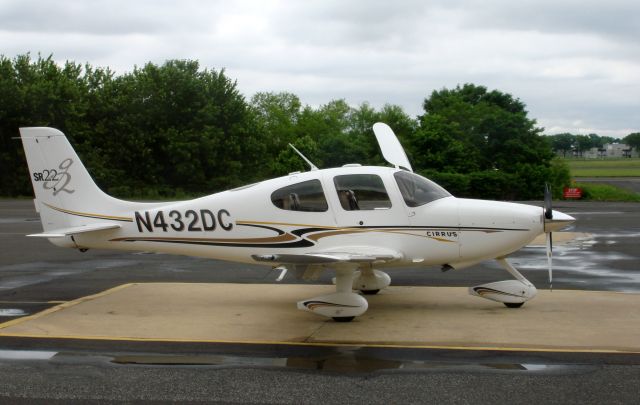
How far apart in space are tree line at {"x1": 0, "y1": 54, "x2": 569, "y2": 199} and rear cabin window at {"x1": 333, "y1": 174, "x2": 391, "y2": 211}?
3174cm

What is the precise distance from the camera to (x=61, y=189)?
35.7 ft

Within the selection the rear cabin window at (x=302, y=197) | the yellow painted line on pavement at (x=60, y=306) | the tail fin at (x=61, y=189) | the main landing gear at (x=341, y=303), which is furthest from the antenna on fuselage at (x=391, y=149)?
the yellow painted line on pavement at (x=60, y=306)

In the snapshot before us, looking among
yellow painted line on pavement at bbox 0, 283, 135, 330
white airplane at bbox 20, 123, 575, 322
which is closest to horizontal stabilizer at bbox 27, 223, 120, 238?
white airplane at bbox 20, 123, 575, 322

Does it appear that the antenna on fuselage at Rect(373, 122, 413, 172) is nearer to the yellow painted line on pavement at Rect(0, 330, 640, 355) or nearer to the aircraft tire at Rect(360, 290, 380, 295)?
the aircraft tire at Rect(360, 290, 380, 295)

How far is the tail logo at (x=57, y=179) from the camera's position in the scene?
10.9 meters

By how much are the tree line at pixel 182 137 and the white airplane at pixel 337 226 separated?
31.7 metres

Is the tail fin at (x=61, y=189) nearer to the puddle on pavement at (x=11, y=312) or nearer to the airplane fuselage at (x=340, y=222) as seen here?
the airplane fuselage at (x=340, y=222)

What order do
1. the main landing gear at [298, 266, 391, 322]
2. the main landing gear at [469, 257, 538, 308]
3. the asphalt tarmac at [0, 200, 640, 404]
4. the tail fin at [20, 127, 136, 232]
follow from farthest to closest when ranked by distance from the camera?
the tail fin at [20, 127, 136, 232], the main landing gear at [469, 257, 538, 308], the main landing gear at [298, 266, 391, 322], the asphalt tarmac at [0, 200, 640, 404]

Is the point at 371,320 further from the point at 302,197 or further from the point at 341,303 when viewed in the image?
the point at 302,197

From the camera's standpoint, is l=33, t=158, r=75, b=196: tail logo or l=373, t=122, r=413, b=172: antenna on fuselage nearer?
l=33, t=158, r=75, b=196: tail logo

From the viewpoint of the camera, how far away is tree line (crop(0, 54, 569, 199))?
1704 inches

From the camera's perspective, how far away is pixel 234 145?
146ft

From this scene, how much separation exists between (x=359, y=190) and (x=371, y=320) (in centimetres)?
182

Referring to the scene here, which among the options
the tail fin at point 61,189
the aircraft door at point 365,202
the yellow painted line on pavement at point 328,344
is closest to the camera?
the yellow painted line on pavement at point 328,344
